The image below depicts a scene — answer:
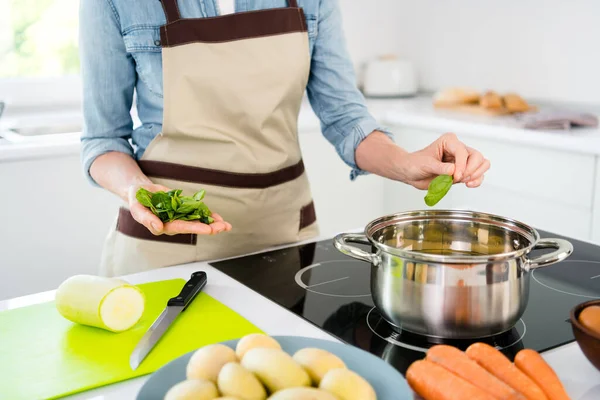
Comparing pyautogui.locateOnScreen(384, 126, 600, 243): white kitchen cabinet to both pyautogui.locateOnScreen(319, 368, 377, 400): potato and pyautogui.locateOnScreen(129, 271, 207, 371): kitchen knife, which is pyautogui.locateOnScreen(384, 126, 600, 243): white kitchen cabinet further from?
pyautogui.locateOnScreen(319, 368, 377, 400): potato

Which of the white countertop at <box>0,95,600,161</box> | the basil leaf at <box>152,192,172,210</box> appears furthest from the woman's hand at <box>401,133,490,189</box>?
the white countertop at <box>0,95,600,161</box>

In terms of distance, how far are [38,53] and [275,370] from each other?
2.34m

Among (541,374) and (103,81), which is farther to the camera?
(103,81)

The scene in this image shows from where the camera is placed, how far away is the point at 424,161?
4.10 ft

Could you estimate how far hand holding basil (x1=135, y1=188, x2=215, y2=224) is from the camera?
1039mm

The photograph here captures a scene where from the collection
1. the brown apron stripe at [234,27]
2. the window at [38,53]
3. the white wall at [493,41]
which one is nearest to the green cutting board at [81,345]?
the brown apron stripe at [234,27]

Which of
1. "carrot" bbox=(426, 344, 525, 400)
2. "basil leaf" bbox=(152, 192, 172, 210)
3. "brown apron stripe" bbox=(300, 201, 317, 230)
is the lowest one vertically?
"brown apron stripe" bbox=(300, 201, 317, 230)

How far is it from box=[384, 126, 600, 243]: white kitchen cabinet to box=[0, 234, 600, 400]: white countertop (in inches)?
48.5

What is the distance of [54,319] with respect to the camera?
98 centimetres

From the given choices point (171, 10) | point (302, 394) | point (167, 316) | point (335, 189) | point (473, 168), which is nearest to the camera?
point (302, 394)

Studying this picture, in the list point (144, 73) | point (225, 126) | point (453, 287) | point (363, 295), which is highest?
point (144, 73)

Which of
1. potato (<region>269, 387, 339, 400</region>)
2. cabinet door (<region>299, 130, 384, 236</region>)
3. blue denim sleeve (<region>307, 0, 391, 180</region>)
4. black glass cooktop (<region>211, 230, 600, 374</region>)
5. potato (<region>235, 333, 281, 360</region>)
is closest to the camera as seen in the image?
potato (<region>269, 387, 339, 400</region>)

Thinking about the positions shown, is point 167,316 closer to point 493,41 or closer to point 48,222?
point 48,222

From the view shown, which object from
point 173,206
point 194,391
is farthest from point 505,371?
point 173,206
